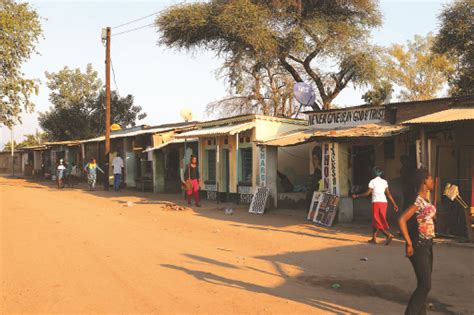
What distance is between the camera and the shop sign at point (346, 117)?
13.9m

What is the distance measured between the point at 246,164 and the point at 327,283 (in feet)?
37.8

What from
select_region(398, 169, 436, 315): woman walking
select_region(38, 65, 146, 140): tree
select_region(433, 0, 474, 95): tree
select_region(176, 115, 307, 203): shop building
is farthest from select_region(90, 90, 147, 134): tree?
select_region(398, 169, 436, 315): woman walking

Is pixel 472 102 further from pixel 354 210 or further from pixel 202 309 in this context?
pixel 202 309

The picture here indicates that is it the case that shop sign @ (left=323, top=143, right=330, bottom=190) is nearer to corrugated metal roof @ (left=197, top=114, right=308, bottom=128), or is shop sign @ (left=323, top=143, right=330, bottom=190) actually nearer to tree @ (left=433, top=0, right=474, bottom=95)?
corrugated metal roof @ (left=197, top=114, right=308, bottom=128)

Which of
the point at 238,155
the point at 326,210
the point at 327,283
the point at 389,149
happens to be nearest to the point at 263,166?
the point at 238,155

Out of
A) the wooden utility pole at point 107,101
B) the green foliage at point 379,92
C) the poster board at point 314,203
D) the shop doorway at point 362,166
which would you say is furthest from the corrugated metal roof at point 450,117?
the wooden utility pole at point 107,101

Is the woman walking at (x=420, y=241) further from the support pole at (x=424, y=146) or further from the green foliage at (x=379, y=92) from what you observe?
the green foliage at (x=379, y=92)

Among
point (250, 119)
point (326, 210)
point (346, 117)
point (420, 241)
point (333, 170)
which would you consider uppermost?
point (250, 119)

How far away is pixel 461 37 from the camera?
23.6m

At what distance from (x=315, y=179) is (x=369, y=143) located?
2.27 m

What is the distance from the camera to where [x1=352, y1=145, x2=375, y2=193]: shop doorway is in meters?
15.1

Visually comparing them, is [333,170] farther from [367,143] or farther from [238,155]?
[238,155]

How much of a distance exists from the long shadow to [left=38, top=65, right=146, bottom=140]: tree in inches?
1495

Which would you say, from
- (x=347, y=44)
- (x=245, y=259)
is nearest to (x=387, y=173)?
(x=245, y=259)
